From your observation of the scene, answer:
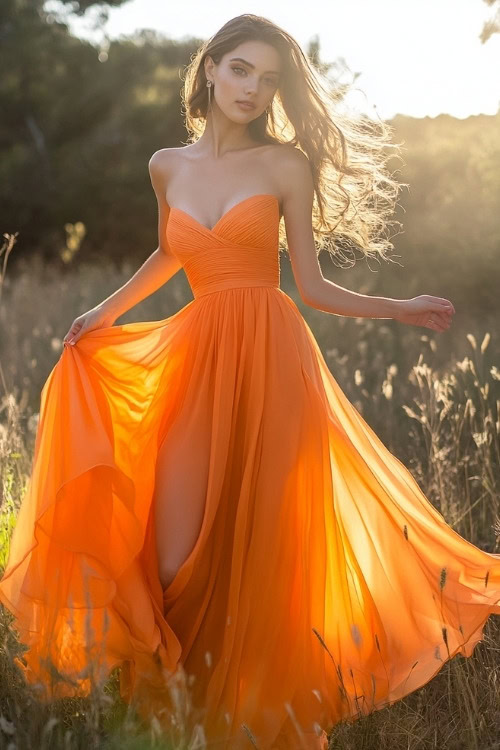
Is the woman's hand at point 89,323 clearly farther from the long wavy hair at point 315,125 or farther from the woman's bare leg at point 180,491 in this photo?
the long wavy hair at point 315,125

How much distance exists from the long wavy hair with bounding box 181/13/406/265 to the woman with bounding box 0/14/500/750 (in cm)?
1

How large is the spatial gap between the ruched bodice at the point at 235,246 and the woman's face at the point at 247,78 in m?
0.32

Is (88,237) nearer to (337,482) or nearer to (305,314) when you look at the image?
(305,314)

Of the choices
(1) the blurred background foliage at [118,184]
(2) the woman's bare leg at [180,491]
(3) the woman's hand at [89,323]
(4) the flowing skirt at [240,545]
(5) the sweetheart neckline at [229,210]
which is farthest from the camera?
(1) the blurred background foliage at [118,184]

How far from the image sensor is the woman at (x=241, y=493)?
2.62m

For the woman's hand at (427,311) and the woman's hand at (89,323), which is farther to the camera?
the woman's hand at (89,323)

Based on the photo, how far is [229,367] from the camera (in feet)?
9.64

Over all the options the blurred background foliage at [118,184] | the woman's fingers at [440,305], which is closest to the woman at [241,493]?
the woman's fingers at [440,305]

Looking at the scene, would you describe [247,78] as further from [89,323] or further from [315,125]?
[89,323]

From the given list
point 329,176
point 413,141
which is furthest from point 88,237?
point 329,176

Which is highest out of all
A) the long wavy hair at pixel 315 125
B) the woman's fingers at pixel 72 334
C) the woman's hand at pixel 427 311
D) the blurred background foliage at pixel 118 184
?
the blurred background foliage at pixel 118 184

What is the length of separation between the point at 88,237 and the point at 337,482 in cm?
1783

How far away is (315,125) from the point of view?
10.9 feet

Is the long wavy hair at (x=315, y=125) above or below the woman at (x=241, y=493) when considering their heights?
above
